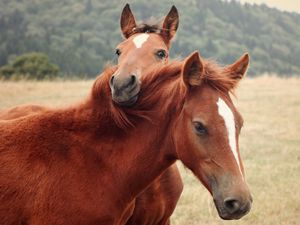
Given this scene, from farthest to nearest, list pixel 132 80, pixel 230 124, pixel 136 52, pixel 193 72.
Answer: pixel 136 52
pixel 132 80
pixel 193 72
pixel 230 124

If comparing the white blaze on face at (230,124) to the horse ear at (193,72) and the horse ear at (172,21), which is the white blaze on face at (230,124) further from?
the horse ear at (172,21)

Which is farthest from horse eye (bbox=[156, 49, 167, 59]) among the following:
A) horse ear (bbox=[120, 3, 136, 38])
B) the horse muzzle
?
the horse muzzle

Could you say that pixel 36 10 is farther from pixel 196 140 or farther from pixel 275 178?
pixel 196 140

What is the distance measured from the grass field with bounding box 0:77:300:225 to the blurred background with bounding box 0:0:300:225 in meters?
0.02

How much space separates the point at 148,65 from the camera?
5.29m

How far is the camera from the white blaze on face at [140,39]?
568cm

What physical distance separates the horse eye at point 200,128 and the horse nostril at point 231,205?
49cm

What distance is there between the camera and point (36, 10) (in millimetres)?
65562

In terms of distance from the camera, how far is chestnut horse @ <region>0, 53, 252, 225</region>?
131 inches

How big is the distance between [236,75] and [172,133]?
0.68 m

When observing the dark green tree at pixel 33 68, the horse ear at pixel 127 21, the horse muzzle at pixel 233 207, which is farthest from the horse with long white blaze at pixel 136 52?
the dark green tree at pixel 33 68

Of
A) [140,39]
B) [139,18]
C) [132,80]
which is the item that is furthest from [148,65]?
[139,18]

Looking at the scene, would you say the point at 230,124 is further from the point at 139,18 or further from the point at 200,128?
the point at 139,18

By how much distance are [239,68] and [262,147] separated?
8758mm
